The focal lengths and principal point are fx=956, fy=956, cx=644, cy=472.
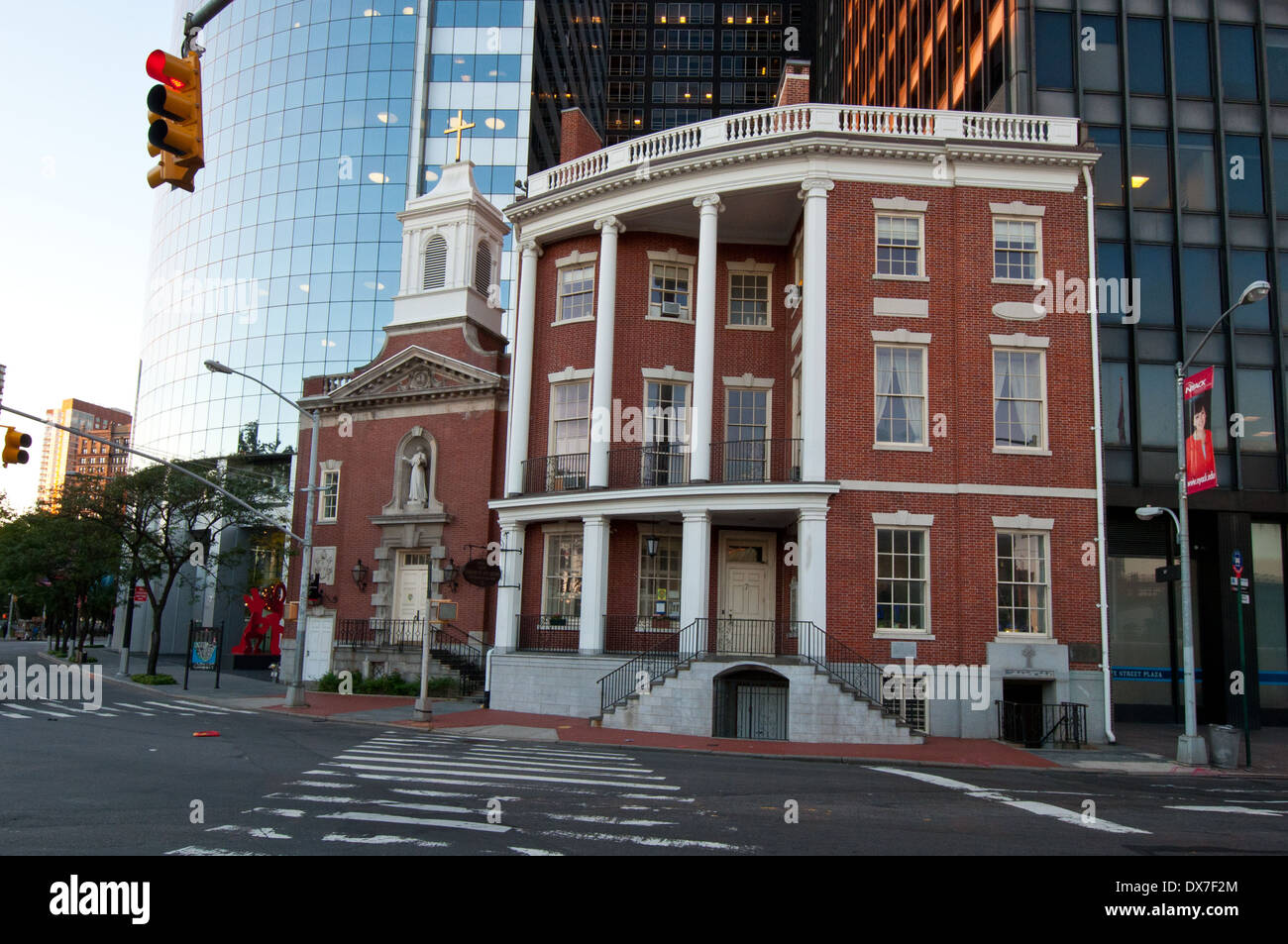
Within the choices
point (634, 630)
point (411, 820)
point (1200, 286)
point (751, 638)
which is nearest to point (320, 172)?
point (634, 630)

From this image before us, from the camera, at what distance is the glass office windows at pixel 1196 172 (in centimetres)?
3083

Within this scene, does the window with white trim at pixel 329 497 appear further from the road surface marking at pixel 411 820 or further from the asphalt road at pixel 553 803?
the road surface marking at pixel 411 820

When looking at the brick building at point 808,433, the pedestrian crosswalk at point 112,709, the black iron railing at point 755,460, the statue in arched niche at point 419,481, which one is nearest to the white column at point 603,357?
the brick building at point 808,433

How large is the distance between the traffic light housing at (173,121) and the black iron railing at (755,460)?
61.0 ft

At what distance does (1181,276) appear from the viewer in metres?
30.2

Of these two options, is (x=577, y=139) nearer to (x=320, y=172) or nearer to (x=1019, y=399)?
(x=1019, y=399)

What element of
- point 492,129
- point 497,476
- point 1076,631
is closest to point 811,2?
point 492,129

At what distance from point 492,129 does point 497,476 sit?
3628cm

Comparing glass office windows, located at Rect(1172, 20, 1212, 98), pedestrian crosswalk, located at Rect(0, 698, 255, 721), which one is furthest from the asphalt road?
glass office windows, located at Rect(1172, 20, 1212, 98)

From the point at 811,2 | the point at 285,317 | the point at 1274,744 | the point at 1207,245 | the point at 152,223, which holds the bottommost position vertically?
the point at 1274,744

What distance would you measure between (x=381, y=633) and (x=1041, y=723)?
21.1 meters

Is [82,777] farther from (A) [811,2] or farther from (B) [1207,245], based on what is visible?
(A) [811,2]
